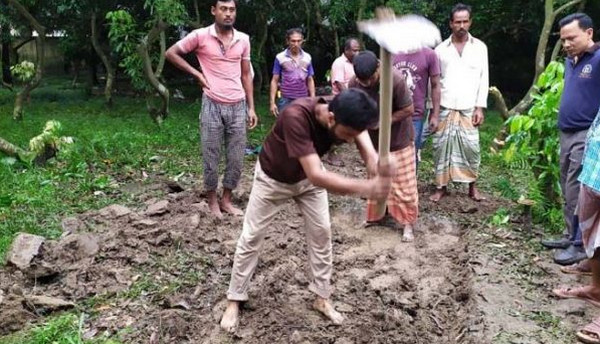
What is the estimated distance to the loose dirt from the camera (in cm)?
368

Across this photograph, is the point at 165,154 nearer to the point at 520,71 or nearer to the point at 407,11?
the point at 407,11

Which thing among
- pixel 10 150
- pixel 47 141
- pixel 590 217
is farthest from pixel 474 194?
pixel 10 150

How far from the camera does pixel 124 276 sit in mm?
4297

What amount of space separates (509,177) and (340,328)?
4420mm

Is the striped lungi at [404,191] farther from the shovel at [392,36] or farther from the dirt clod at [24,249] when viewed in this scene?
the dirt clod at [24,249]

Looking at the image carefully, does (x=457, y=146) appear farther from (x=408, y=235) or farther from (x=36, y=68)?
(x=36, y=68)

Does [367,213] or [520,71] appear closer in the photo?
[367,213]

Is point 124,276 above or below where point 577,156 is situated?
below

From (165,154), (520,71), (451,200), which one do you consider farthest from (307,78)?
(520,71)

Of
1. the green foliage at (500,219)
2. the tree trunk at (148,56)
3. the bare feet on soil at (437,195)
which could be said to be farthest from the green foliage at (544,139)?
the tree trunk at (148,56)

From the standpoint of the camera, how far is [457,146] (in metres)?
6.07

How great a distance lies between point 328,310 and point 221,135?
2.18 m

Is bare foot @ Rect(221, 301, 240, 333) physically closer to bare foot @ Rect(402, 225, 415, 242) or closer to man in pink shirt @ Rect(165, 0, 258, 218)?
man in pink shirt @ Rect(165, 0, 258, 218)

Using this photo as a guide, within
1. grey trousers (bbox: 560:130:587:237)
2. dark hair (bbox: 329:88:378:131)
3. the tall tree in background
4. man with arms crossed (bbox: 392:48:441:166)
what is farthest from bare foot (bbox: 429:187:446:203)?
the tall tree in background
